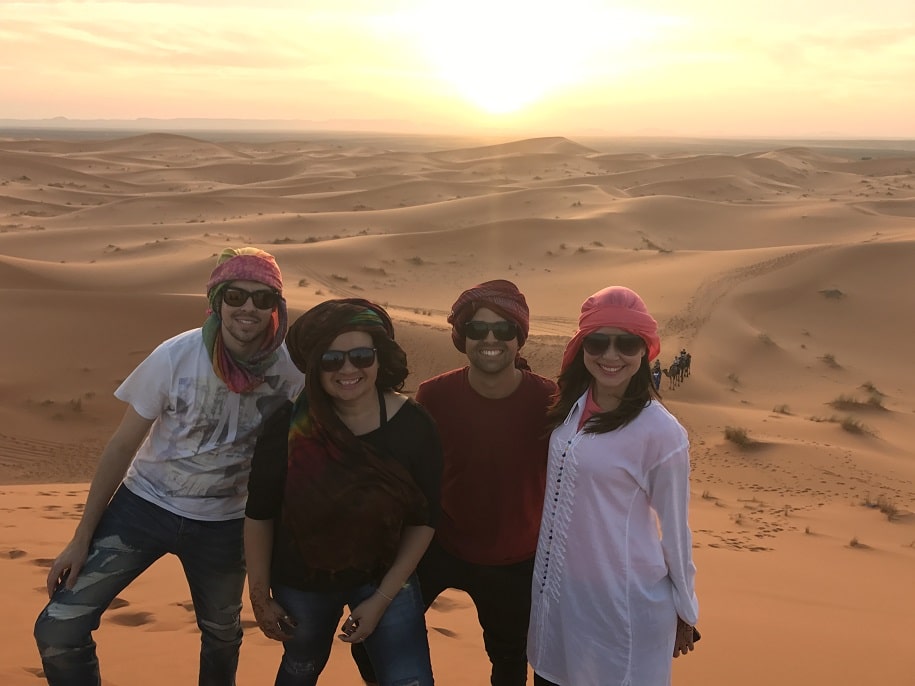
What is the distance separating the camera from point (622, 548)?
2725mm

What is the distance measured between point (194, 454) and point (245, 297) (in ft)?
2.18

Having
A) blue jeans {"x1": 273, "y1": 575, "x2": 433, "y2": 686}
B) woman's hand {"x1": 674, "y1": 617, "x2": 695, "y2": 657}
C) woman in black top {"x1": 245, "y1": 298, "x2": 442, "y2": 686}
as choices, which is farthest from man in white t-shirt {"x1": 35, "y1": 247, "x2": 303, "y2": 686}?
woman's hand {"x1": 674, "y1": 617, "x2": 695, "y2": 657}

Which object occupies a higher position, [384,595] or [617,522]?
[617,522]

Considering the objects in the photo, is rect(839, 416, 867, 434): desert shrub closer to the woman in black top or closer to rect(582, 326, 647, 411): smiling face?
rect(582, 326, 647, 411): smiling face

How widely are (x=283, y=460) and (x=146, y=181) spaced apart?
53.3 m

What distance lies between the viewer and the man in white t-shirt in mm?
3025

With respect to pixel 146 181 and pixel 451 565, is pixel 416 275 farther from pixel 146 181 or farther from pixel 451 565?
pixel 146 181

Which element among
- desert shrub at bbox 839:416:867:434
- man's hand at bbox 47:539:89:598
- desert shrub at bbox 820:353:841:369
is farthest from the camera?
desert shrub at bbox 820:353:841:369

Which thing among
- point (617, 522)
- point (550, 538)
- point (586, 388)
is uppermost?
point (586, 388)

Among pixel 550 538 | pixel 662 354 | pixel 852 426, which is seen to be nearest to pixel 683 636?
pixel 550 538

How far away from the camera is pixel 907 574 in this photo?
20.5 ft

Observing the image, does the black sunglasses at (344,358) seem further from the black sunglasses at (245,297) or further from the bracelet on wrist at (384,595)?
the bracelet on wrist at (384,595)

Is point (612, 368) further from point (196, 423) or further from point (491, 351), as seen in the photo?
point (196, 423)

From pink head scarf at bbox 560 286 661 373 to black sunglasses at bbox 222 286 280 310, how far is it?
3.96 ft
